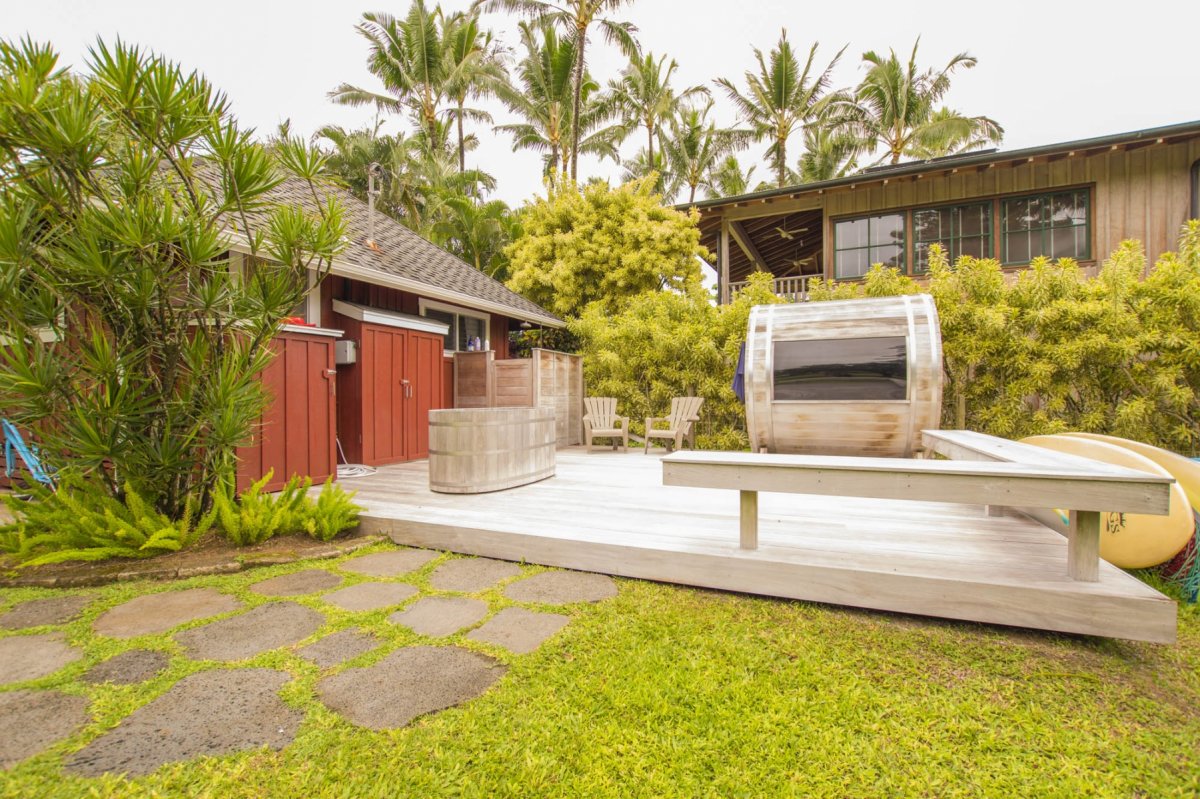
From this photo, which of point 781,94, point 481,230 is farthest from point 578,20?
point 781,94

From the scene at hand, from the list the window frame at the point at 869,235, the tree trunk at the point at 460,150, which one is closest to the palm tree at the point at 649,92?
the tree trunk at the point at 460,150

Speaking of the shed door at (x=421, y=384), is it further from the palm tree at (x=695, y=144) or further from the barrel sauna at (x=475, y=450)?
the palm tree at (x=695, y=144)

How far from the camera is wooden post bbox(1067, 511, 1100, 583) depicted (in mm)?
2250

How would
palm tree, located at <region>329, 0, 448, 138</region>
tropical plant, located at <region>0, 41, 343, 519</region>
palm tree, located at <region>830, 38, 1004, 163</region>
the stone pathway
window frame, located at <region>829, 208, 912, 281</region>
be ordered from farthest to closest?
palm tree, located at <region>329, 0, 448, 138</region>
palm tree, located at <region>830, 38, 1004, 163</region>
window frame, located at <region>829, 208, 912, 281</region>
tropical plant, located at <region>0, 41, 343, 519</region>
the stone pathway

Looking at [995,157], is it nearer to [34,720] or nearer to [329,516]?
[329,516]

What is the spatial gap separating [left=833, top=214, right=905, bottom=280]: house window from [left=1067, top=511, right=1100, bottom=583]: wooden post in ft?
30.2

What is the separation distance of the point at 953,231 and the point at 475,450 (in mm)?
10216

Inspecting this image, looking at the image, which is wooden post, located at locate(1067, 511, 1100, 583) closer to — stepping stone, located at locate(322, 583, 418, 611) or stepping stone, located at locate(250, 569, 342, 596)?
stepping stone, located at locate(322, 583, 418, 611)

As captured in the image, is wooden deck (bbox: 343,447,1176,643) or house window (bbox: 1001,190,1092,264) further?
house window (bbox: 1001,190,1092,264)

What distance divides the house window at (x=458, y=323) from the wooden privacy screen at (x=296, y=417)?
2.97 meters

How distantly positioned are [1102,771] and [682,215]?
458 inches

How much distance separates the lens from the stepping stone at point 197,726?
148cm

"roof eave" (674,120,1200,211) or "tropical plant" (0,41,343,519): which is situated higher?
"roof eave" (674,120,1200,211)

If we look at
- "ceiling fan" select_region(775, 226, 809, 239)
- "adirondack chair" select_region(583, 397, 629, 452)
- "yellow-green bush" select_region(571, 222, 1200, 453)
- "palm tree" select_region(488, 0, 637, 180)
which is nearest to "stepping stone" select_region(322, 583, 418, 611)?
"adirondack chair" select_region(583, 397, 629, 452)
